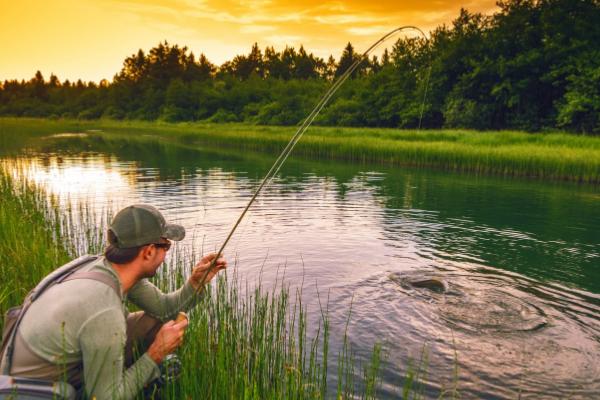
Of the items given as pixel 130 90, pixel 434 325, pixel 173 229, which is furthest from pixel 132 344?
pixel 130 90

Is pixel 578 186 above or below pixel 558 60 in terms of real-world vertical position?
below

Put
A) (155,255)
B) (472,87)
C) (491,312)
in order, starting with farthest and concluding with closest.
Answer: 1. (472,87)
2. (491,312)
3. (155,255)

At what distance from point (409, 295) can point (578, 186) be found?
15.8 m

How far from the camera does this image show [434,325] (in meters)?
6.27

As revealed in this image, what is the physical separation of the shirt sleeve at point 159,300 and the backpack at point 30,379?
3.02ft

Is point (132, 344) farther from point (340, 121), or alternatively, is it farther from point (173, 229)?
point (340, 121)

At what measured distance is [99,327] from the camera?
2537mm

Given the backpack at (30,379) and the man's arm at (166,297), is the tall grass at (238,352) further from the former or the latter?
the backpack at (30,379)

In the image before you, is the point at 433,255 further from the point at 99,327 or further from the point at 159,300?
the point at 99,327

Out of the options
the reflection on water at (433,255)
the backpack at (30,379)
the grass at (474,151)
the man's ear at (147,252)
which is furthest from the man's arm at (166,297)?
the grass at (474,151)

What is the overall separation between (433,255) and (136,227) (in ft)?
25.9

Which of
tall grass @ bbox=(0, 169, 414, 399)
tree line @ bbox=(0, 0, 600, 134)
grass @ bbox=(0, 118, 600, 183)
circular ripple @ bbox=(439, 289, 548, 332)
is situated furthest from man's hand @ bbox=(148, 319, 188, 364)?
grass @ bbox=(0, 118, 600, 183)

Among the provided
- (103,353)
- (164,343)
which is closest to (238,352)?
(164,343)

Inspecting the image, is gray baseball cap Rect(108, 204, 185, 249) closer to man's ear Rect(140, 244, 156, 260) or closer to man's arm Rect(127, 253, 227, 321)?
man's ear Rect(140, 244, 156, 260)
